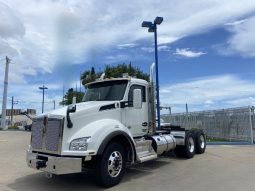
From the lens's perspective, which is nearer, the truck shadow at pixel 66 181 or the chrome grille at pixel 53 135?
the chrome grille at pixel 53 135

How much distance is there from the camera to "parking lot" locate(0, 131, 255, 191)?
8461 millimetres

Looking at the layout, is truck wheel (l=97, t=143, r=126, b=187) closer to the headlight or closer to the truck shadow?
the truck shadow

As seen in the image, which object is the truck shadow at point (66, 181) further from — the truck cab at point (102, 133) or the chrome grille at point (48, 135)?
the chrome grille at point (48, 135)

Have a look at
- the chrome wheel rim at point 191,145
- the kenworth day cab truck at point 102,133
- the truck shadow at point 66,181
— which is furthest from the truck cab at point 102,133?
the chrome wheel rim at point 191,145

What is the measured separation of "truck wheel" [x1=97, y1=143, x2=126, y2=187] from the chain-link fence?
1292 centimetres

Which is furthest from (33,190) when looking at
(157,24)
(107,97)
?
(157,24)

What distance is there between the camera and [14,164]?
11.9 meters

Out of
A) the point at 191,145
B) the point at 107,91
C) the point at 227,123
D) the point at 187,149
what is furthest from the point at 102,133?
the point at 227,123

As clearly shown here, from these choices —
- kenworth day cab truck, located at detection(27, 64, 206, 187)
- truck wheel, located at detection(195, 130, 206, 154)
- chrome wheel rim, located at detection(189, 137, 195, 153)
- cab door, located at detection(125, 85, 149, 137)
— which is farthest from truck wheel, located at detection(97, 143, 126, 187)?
truck wheel, located at detection(195, 130, 206, 154)

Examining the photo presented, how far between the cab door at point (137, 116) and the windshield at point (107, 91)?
0.29m

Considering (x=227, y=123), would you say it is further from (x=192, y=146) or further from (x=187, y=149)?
(x=187, y=149)

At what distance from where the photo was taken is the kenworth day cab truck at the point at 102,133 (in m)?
7.93

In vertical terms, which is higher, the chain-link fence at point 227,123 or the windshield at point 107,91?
the windshield at point 107,91

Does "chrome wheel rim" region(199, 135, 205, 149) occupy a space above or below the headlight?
below
